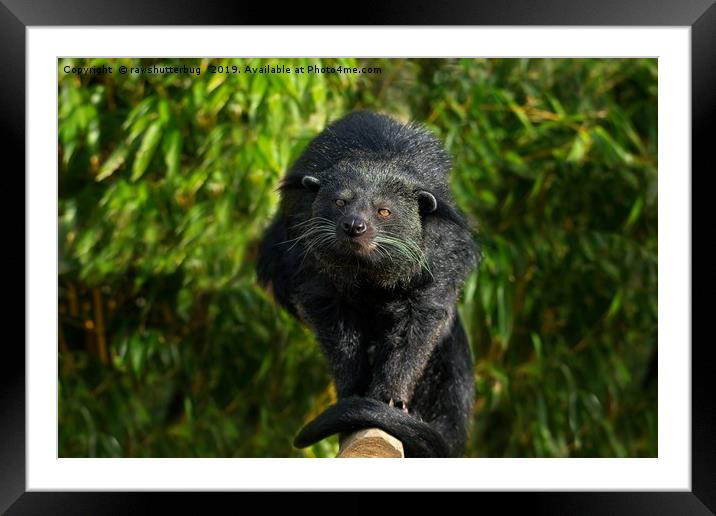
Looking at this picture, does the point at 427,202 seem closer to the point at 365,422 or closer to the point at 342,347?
the point at 342,347

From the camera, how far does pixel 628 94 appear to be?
4953mm

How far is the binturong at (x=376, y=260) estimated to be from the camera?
2.61 metres

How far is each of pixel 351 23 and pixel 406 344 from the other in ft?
3.16

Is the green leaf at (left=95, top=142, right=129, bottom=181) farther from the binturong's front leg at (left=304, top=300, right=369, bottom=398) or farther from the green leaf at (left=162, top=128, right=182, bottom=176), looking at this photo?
the binturong's front leg at (left=304, top=300, right=369, bottom=398)

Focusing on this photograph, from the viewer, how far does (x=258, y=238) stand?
4227mm

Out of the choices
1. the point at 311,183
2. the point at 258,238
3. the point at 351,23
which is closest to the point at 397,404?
the point at 311,183

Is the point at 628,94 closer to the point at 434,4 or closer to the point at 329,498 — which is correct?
the point at 434,4

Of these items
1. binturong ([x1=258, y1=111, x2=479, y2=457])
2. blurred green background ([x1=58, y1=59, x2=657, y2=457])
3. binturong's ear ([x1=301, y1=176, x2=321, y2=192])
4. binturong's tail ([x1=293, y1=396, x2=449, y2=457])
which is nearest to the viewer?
binturong's tail ([x1=293, y1=396, x2=449, y2=457])

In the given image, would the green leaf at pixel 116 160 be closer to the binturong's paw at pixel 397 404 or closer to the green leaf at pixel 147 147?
the green leaf at pixel 147 147

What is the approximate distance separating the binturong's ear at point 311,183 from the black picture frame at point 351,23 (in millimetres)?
500

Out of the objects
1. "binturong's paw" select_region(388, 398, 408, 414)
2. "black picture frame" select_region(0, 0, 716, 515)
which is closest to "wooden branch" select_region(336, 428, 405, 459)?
"black picture frame" select_region(0, 0, 716, 515)

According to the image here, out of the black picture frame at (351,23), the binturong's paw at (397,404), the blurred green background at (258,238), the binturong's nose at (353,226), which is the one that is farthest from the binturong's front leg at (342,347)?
the blurred green background at (258,238)

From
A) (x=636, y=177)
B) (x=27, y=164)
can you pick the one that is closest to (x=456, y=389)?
(x=27, y=164)

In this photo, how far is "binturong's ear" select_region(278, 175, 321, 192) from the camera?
8.93 feet
